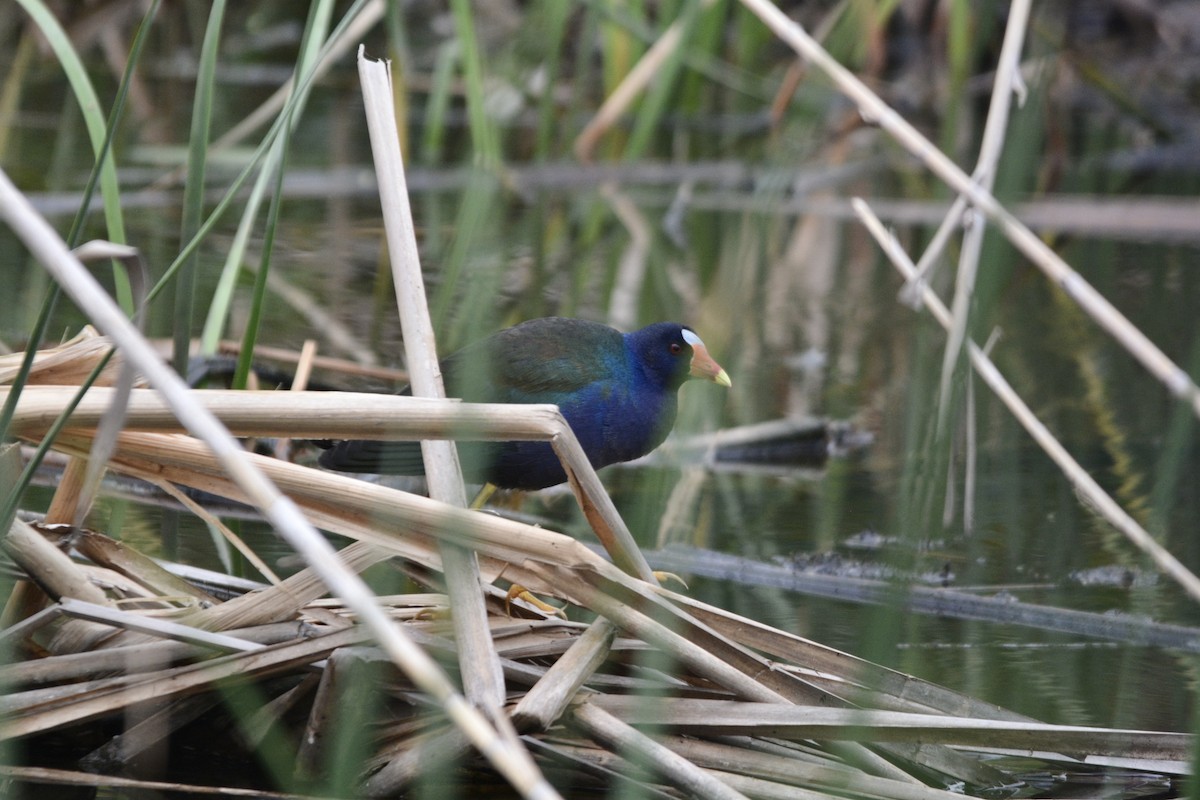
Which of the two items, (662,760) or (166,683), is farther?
(166,683)

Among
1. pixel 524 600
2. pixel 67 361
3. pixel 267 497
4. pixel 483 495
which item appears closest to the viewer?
pixel 267 497

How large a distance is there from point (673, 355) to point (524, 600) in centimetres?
67

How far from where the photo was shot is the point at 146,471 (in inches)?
71.2

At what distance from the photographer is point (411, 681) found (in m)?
1.68

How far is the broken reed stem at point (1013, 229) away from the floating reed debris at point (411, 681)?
421 mm

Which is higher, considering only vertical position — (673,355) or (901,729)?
(673,355)

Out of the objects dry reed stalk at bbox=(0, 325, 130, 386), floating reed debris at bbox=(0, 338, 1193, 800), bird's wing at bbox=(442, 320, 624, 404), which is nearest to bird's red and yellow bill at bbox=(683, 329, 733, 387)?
bird's wing at bbox=(442, 320, 624, 404)

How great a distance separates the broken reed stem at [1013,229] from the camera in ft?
4.53

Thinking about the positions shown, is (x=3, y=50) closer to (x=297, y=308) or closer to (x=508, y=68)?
(x=508, y=68)

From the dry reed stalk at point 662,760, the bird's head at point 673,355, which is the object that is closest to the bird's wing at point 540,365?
the bird's head at point 673,355

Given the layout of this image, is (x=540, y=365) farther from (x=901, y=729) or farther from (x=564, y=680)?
(x=901, y=729)

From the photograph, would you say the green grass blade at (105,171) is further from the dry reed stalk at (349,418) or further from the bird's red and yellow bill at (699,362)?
the bird's red and yellow bill at (699,362)

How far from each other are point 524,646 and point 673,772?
306 millimetres

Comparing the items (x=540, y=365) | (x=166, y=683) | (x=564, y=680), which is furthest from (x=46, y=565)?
(x=540, y=365)
